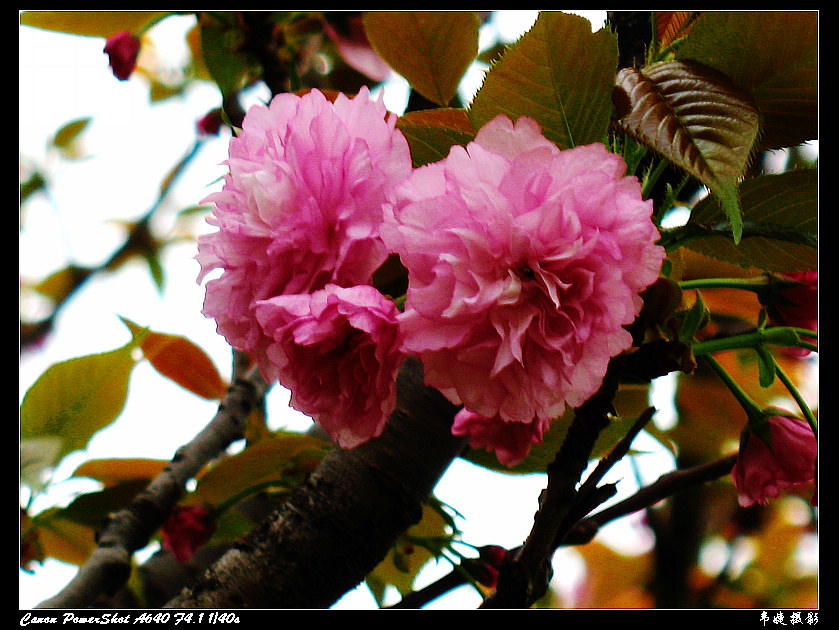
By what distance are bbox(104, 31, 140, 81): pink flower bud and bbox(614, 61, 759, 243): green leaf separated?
0.67 metres

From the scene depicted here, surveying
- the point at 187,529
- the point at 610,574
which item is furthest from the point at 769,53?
the point at 610,574

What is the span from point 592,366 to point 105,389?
66 cm

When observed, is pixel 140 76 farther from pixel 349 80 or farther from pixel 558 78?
pixel 558 78

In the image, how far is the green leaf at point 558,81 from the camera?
0.44 meters

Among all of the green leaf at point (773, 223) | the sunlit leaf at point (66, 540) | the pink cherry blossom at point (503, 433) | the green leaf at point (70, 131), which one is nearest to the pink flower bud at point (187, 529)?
the sunlit leaf at point (66, 540)

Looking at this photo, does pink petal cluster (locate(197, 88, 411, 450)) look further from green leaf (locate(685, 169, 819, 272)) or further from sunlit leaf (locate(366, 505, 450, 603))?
sunlit leaf (locate(366, 505, 450, 603))

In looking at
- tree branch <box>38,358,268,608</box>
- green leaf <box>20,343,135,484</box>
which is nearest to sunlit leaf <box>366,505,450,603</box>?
tree branch <box>38,358,268,608</box>

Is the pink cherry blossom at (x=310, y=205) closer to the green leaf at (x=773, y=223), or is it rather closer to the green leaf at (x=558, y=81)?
the green leaf at (x=558, y=81)

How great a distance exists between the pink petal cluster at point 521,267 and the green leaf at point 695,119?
4 centimetres

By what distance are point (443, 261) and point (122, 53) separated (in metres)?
0.71

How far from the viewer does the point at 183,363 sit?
3.29ft

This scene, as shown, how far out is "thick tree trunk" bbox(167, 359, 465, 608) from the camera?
2.09ft

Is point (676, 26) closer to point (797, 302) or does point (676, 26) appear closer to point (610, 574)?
point (797, 302)

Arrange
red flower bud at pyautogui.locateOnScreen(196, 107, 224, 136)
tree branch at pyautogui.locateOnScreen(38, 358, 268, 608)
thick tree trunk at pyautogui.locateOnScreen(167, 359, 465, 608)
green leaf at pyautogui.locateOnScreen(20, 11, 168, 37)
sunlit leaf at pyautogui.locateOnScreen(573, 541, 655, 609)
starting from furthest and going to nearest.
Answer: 1. sunlit leaf at pyautogui.locateOnScreen(573, 541, 655, 609)
2. red flower bud at pyautogui.locateOnScreen(196, 107, 224, 136)
3. green leaf at pyautogui.locateOnScreen(20, 11, 168, 37)
4. tree branch at pyautogui.locateOnScreen(38, 358, 268, 608)
5. thick tree trunk at pyautogui.locateOnScreen(167, 359, 465, 608)
